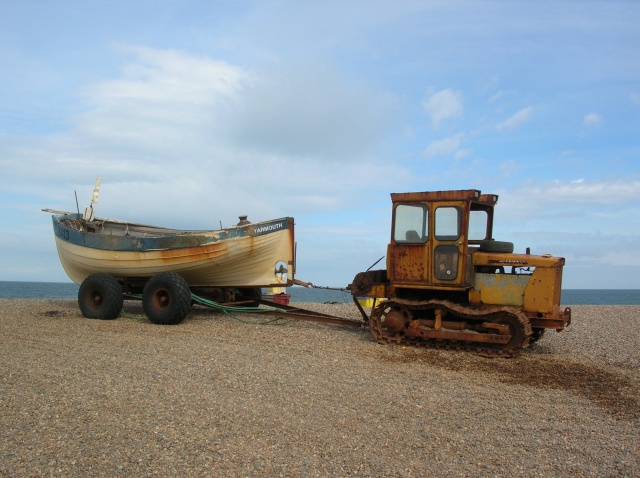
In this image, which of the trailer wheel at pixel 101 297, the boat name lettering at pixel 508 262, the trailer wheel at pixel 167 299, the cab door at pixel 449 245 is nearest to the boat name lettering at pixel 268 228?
the trailer wheel at pixel 167 299

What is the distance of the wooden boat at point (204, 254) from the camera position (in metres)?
12.7

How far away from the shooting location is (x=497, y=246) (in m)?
10.4

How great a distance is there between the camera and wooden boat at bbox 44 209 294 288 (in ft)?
41.8

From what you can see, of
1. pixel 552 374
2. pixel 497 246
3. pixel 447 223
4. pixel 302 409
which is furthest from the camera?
pixel 497 246

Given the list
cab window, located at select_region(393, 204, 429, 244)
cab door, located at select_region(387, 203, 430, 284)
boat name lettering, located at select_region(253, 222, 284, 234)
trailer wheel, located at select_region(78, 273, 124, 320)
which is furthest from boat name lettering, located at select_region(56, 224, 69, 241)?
cab window, located at select_region(393, 204, 429, 244)

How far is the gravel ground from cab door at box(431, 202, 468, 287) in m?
1.29

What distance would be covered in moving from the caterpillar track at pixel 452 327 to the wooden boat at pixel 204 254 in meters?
3.39

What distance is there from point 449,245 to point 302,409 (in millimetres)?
4705

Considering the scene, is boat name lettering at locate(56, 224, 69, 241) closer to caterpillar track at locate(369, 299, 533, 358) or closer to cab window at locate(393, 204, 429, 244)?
caterpillar track at locate(369, 299, 533, 358)

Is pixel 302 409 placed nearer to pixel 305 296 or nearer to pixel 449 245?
pixel 449 245

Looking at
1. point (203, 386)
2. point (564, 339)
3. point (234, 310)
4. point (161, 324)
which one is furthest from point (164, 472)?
point (564, 339)

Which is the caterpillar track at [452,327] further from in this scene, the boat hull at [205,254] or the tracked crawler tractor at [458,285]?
the boat hull at [205,254]

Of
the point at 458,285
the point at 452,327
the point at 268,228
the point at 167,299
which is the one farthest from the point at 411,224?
the point at 167,299

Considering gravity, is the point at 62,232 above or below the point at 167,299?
above
